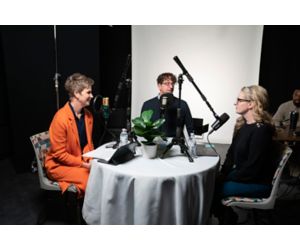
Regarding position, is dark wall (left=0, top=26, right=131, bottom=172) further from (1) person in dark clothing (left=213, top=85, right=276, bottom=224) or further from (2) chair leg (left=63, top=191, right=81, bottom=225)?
(1) person in dark clothing (left=213, top=85, right=276, bottom=224)

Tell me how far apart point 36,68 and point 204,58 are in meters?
2.99

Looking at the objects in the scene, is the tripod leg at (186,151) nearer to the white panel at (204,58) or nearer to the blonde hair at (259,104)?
the blonde hair at (259,104)

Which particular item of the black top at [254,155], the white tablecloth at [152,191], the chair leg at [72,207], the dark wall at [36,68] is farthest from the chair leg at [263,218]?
the dark wall at [36,68]

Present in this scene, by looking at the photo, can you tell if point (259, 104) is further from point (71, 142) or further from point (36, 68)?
point (36, 68)

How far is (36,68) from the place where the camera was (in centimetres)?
365

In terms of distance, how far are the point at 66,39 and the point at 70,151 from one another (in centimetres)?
191

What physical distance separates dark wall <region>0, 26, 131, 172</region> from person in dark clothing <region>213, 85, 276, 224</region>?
7.58 ft

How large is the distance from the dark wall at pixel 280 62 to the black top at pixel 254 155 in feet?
9.71

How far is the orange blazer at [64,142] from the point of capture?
2293mm

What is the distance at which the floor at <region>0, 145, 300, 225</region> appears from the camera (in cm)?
271

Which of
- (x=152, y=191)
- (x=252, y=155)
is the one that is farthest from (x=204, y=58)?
(x=152, y=191)

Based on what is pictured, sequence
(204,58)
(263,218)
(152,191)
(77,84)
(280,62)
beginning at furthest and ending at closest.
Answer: (204,58), (280,62), (263,218), (77,84), (152,191)

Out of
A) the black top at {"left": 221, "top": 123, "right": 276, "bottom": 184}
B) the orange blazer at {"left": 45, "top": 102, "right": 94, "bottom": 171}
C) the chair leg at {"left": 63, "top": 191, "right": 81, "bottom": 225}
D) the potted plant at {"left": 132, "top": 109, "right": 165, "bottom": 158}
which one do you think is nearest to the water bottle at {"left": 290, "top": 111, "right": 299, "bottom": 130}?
the black top at {"left": 221, "top": 123, "right": 276, "bottom": 184}

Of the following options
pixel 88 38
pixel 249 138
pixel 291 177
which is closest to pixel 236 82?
pixel 291 177
